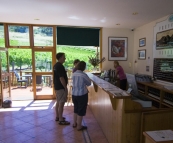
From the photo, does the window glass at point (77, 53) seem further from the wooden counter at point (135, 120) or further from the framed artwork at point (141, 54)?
the wooden counter at point (135, 120)

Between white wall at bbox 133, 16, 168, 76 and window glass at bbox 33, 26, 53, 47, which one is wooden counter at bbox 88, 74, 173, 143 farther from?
window glass at bbox 33, 26, 53, 47

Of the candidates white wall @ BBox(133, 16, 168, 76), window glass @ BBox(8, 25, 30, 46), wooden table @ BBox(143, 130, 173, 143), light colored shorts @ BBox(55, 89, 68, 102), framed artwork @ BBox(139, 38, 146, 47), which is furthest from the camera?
window glass @ BBox(8, 25, 30, 46)

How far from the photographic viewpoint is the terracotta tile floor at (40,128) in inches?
112

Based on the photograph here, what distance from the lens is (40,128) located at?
328 centimetres

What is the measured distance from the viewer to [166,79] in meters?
4.08

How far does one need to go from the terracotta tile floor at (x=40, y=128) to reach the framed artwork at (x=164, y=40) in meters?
2.68

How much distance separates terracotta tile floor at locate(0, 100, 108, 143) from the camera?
284 cm

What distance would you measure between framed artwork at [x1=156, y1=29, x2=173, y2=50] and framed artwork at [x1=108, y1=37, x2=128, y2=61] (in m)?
1.56

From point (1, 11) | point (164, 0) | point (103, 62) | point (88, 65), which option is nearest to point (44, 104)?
point (88, 65)

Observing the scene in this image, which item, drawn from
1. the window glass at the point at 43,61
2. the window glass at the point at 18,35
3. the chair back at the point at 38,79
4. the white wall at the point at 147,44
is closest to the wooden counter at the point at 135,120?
the white wall at the point at 147,44

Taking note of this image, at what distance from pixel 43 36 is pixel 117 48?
2769 mm

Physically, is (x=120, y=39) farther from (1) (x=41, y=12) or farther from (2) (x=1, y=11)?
(2) (x=1, y=11)

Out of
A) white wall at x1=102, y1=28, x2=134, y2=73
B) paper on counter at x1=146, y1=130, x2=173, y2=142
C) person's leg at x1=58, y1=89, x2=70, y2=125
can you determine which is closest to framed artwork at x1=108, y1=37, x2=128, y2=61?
white wall at x1=102, y1=28, x2=134, y2=73

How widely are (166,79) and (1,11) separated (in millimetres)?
4529
